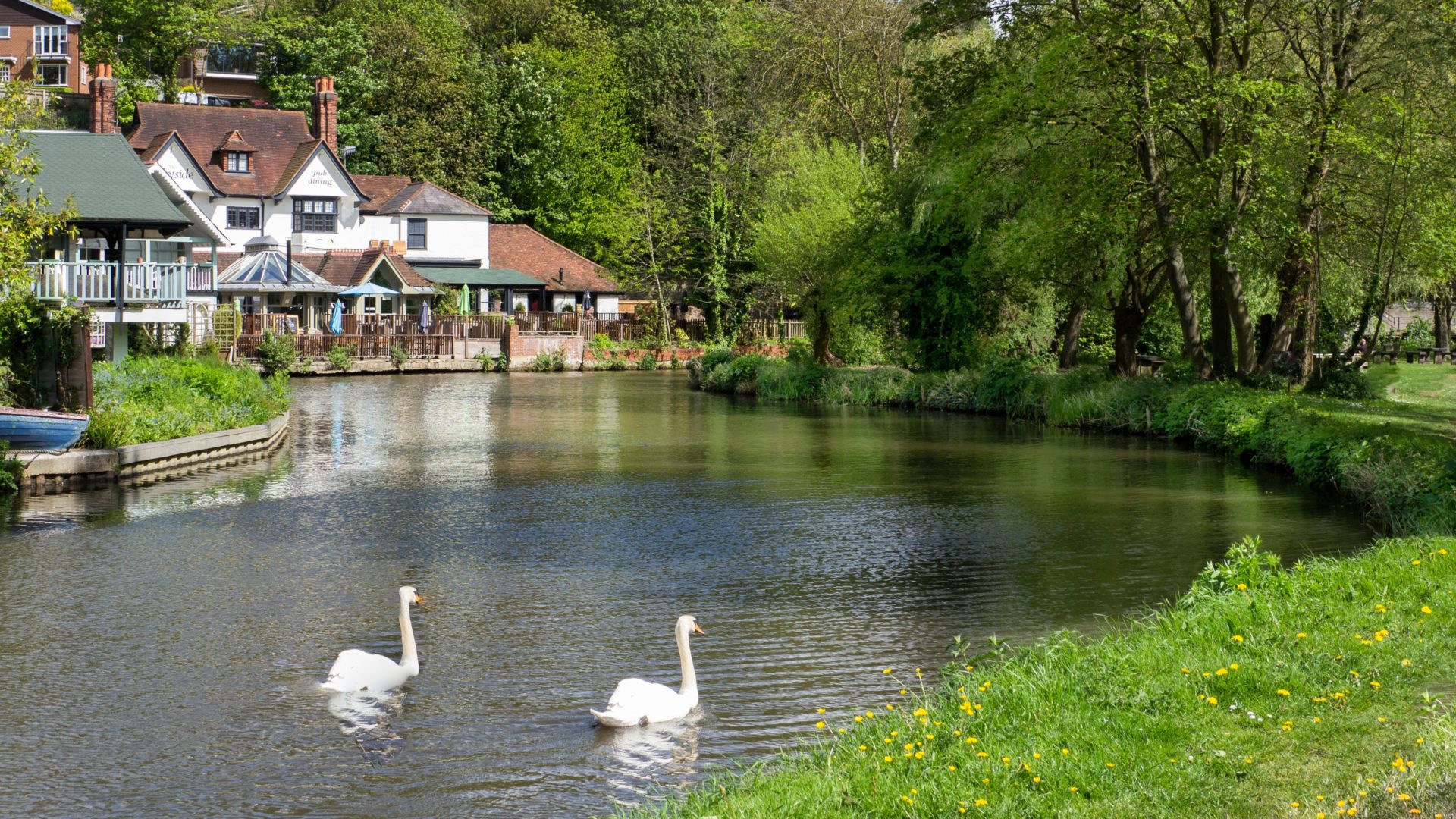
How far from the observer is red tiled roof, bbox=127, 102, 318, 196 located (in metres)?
71.2

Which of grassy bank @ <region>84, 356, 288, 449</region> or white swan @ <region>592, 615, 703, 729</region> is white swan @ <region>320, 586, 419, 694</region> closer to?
white swan @ <region>592, 615, 703, 729</region>

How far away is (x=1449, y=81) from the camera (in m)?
30.4

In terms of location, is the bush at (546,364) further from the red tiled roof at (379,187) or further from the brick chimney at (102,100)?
the brick chimney at (102,100)

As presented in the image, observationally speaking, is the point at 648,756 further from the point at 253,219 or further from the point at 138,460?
the point at 253,219

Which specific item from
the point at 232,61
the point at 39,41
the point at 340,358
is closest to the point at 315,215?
the point at 340,358

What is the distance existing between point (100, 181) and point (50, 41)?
200 ft

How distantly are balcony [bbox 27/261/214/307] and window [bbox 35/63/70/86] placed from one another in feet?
198

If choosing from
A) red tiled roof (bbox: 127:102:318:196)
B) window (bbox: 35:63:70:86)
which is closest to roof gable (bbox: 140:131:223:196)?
red tiled roof (bbox: 127:102:318:196)

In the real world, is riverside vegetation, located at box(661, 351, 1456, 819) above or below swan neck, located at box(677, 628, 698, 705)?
above

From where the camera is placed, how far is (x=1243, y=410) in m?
29.9

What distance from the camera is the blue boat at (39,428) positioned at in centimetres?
2409

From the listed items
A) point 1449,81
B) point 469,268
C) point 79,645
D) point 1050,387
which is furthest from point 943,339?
point 469,268

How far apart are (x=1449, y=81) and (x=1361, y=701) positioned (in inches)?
1015

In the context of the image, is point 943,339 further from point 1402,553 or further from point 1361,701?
point 1361,701
